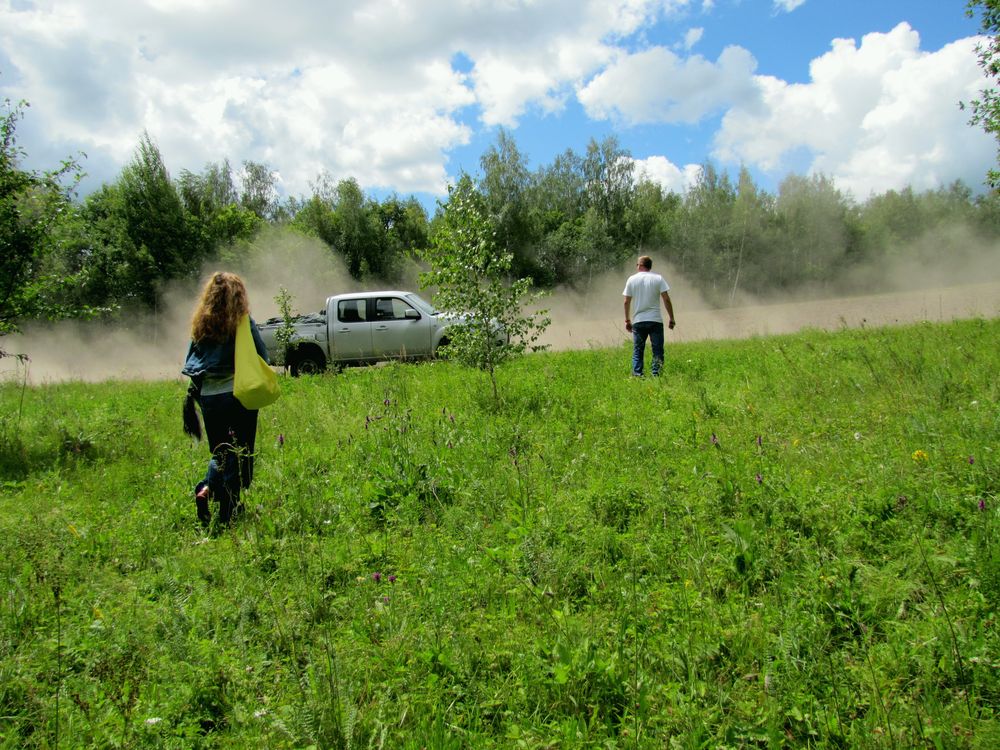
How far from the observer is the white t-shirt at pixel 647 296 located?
8.68 m

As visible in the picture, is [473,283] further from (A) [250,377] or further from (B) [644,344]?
(A) [250,377]

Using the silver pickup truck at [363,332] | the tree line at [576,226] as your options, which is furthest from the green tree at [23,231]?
the tree line at [576,226]

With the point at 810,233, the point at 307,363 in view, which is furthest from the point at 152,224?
the point at 810,233

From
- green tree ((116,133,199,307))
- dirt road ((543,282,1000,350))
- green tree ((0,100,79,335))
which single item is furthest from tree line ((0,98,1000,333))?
green tree ((0,100,79,335))

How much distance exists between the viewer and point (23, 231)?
22.1 ft

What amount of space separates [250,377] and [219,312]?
0.54 meters

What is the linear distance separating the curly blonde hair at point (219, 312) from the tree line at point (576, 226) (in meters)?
31.0

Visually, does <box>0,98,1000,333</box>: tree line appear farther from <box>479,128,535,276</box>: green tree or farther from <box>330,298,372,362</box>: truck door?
<box>330,298,372,362</box>: truck door

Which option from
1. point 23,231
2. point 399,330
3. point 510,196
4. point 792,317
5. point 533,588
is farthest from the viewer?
point 510,196

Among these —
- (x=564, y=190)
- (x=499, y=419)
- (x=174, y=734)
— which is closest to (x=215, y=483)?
(x=174, y=734)

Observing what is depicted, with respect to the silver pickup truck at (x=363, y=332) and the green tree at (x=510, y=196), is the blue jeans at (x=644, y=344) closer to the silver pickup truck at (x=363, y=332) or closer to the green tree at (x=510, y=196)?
the silver pickup truck at (x=363, y=332)

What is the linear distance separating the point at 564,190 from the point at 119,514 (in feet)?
171

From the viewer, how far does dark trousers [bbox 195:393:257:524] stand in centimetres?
421

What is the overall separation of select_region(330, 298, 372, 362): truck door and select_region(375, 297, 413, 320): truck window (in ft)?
1.12
